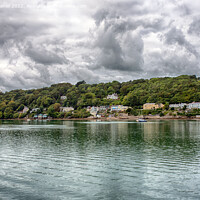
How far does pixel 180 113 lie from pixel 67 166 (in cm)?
12901

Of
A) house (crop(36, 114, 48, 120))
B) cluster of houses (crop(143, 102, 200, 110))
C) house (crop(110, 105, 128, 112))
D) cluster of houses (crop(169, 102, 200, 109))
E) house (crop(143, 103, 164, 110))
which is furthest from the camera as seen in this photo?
house (crop(36, 114, 48, 120))

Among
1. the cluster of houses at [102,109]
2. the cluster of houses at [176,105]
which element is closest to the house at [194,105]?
the cluster of houses at [176,105]

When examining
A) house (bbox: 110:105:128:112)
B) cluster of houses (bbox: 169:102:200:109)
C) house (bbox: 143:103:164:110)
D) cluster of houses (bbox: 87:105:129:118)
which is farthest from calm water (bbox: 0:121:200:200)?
house (bbox: 110:105:128:112)

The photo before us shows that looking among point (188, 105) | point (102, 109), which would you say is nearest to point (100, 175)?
point (188, 105)

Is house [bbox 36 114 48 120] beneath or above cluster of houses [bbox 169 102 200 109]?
beneath

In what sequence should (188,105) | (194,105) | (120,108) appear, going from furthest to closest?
(120,108)
(188,105)
(194,105)

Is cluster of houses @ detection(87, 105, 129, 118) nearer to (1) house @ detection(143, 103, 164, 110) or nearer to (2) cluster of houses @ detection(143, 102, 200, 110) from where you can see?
(1) house @ detection(143, 103, 164, 110)

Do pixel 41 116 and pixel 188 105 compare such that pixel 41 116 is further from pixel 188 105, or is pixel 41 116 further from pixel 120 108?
pixel 188 105

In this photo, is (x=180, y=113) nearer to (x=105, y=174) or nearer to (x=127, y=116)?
(x=127, y=116)

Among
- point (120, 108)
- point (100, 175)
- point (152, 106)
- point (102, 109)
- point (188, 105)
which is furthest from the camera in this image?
point (102, 109)

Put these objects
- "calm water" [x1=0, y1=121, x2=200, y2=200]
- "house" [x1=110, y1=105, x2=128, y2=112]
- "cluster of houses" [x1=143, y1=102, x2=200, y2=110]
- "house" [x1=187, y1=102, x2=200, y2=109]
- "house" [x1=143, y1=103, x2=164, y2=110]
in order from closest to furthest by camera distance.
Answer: "calm water" [x1=0, y1=121, x2=200, y2=200], "house" [x1=187, y1=102, x2=200, y2=109], "cluster of houses" [x1=143, y1=102, x2=200, y2=110], "house" [x1=143, y1=103, x2=164, y2=110], "house" [x1=110, y1=105, x2=128, y2=112]

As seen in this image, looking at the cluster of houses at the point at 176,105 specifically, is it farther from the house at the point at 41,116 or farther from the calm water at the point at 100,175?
the calm water at the point at 100,175

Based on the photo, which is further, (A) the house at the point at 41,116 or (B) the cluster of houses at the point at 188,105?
(A) the house at the point at 41,116

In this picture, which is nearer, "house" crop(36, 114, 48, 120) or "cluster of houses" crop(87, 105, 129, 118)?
"cluster of houses" crop(87, 105, 129, 118)
